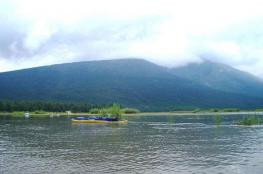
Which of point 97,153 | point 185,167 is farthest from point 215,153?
point 97,153

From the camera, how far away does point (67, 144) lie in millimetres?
67312

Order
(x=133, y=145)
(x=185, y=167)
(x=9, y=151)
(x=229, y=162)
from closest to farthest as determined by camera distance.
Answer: (x=185, y=167) → (x=229, y=162) → (x=9, y=151) → (x=133, y=145)

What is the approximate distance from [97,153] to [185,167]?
49.2ft

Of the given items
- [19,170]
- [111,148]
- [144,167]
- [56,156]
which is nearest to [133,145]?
[111,148]

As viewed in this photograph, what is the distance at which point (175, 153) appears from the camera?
55.9 meters

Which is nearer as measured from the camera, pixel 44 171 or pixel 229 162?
pixel 44 171

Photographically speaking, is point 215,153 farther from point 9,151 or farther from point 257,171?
point 9,151

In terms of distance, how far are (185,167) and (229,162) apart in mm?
6306

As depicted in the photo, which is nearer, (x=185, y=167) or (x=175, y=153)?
(x=185, y=167)

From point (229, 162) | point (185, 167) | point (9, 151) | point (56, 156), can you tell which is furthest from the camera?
point (9, 151)

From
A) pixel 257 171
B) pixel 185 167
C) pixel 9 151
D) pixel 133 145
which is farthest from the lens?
pixel 133 145

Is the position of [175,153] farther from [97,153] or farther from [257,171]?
[257,171]

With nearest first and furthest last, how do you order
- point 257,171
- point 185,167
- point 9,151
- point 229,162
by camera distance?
1. point 257,171
2. point 185,167
3. point 229,162
4. point 9,151

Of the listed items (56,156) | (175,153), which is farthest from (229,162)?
(56,156)
